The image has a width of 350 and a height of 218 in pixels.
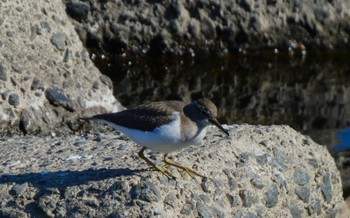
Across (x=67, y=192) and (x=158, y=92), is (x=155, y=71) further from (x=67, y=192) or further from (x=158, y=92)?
(x=67, y=192)

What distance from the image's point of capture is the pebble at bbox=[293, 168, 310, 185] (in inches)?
392

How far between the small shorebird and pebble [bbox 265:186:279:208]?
39.8 inches

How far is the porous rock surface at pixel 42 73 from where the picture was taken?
11680 millimetres

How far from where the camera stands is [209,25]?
16.0 meters

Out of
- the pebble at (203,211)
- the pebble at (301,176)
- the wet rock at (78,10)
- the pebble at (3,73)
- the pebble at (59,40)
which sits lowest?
the pebble at (203,211)

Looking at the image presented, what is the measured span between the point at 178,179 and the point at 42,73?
389 centimetres

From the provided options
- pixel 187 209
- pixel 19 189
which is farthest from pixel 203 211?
pixel 19 189

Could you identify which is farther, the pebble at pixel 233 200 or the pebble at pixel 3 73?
the pebble at pixel 3 73

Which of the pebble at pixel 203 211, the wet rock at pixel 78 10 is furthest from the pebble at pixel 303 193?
the wet rock at pixel 78 10

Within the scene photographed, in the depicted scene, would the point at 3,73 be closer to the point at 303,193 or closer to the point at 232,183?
the point at 232,183

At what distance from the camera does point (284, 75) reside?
15.6m

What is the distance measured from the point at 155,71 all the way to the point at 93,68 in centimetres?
229

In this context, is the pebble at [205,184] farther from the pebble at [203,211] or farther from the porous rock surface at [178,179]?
the pebble at [203,211]

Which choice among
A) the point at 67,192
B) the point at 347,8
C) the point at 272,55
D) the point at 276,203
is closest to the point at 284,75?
the point at 272,55
